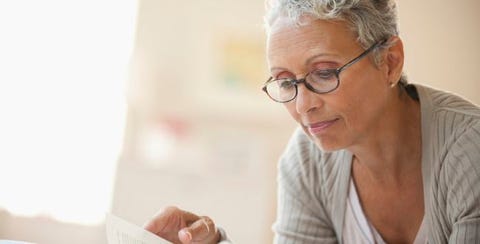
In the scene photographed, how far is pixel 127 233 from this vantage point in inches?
36.1

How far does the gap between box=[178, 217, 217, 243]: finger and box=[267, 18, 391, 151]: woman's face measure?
11.8 inches

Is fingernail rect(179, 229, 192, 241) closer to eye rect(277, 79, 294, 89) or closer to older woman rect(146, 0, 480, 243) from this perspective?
older woman rect(146, 0, 480, 243)

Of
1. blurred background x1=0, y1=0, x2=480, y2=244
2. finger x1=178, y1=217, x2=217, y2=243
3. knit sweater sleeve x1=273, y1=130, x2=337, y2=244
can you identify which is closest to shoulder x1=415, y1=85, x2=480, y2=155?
knit sweater sleeve x1=273, y1=130, x2=337, y2=244

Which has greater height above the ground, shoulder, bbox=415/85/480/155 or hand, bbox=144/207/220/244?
shoulder, bbox=415/85/480/155

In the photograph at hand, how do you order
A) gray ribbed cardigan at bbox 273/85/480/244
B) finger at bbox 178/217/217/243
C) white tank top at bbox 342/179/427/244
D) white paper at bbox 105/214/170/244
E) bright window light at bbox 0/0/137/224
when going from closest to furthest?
1. white paper at bbox 105/214/170/244
2. gray ribbed cardigan at bbox 273/85/480/244
3. finger at bbox 178/217/217/243
4. white tank top at bbox 342/179/427/244
5. bright window light at bbox 0/0/137/224

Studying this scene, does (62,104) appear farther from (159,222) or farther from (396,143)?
(396,143)

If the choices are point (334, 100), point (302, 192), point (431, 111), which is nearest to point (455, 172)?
point (431, 111)

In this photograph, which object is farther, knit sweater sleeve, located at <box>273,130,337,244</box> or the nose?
knit sweater sleeve, located at <box>273,130,337,244</box>

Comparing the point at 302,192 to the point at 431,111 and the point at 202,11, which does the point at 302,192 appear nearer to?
the point at 431,111

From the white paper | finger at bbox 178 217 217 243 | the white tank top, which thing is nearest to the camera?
the white paper

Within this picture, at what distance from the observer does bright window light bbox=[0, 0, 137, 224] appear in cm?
254

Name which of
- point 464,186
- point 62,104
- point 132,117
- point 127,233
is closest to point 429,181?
point 464,186

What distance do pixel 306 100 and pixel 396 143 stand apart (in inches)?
10.0

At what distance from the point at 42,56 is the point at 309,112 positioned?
1898 mm
